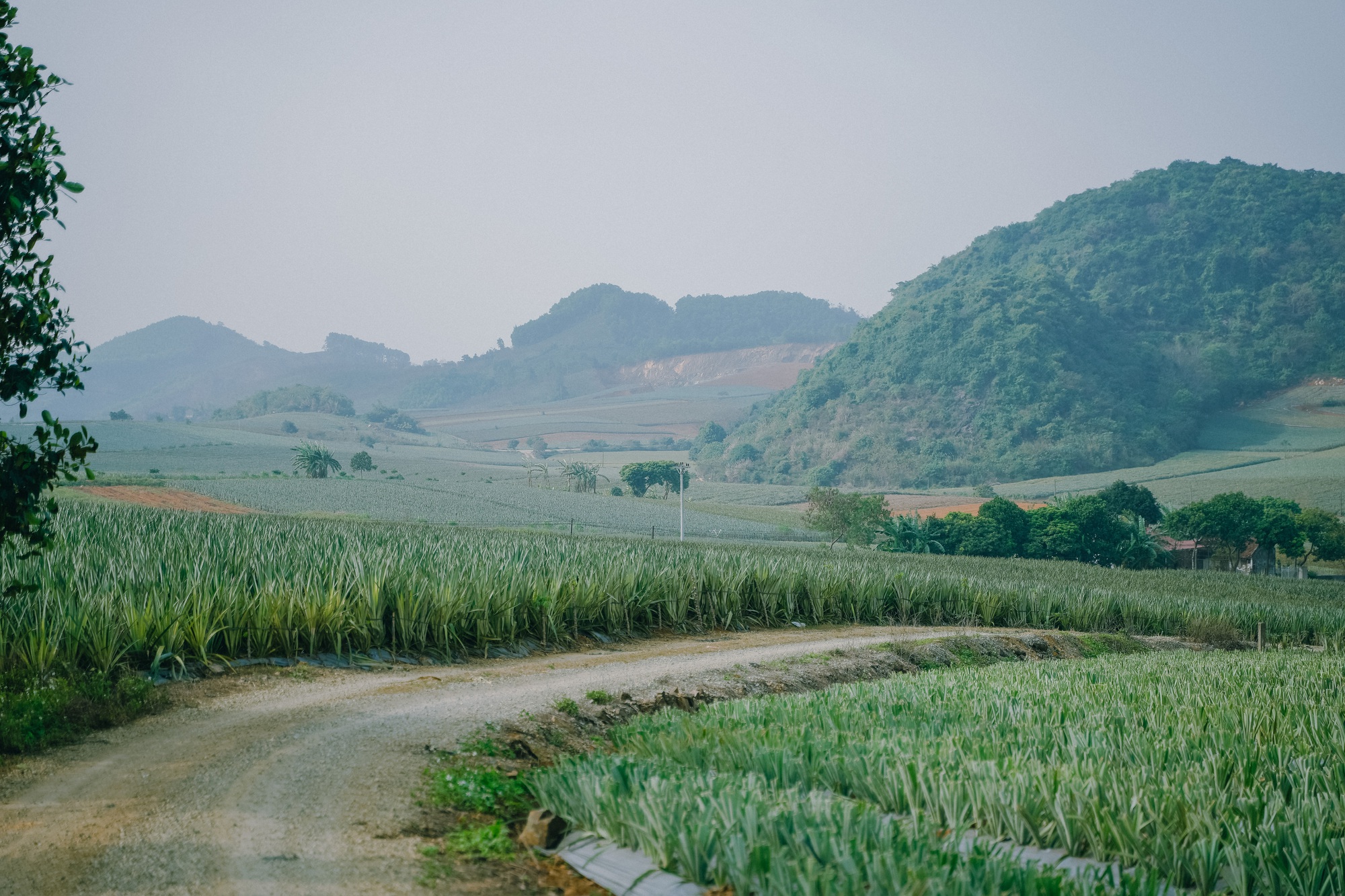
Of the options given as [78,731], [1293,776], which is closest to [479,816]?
[78,731]

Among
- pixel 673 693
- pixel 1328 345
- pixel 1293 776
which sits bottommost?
pixel 673 693

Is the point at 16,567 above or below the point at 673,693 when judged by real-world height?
above

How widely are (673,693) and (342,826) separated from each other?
4524 millimetres

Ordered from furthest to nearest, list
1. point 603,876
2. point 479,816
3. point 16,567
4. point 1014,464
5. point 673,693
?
point 1014,464
point 16,567
point 673,693
point 479,816
point 603,876

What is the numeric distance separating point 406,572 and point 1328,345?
567 feet

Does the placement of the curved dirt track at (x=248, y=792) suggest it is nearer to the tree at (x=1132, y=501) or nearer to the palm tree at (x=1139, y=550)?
the palm tree at (x=1139, y=550)

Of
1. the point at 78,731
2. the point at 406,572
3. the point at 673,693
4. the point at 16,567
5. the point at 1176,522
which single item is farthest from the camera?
the point at 1176,522

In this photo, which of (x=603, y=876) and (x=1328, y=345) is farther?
(x=1328, y=345)

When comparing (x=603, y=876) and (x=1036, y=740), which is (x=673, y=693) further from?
(x=603, y=876)

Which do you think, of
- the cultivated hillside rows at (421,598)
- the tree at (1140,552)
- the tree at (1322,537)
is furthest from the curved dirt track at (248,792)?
the tree at (1322,537)

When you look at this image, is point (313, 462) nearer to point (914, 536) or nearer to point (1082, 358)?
point (914, 536)

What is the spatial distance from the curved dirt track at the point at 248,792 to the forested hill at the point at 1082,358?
441 ft

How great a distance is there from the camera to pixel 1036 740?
19.5ft

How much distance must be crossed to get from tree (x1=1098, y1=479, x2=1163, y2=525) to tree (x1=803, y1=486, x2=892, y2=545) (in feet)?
61.7
